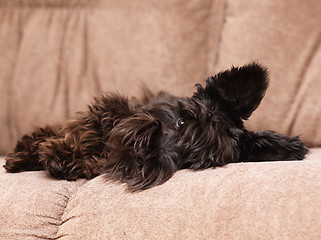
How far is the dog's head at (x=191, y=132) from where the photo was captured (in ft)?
3.93

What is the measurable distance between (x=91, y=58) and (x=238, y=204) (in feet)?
4.20

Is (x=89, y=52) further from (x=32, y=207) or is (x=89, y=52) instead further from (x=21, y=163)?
(x=32, y=207)

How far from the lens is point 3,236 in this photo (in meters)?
1.13

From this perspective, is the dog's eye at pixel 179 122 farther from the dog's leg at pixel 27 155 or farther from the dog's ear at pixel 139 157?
the dog's leg at pixel 27 155

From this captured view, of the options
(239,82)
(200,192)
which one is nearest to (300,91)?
(239,82)

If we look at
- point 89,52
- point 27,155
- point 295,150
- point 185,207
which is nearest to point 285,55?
point 295,150

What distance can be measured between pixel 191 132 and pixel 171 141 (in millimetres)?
80

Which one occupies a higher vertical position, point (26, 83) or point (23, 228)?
point (26, 83)

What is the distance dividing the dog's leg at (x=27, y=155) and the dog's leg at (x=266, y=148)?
2.71 feet

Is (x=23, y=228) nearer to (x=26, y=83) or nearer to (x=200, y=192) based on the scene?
(x=200, y=192)

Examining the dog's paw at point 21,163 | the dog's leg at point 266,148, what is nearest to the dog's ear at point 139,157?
the dog's leg at point 266,148

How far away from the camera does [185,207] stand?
3.35ft

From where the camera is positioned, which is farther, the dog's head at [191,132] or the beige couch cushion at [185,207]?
the dog's head at [191,132]

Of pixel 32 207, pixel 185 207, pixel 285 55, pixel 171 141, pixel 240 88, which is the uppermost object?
pixel 285 55
